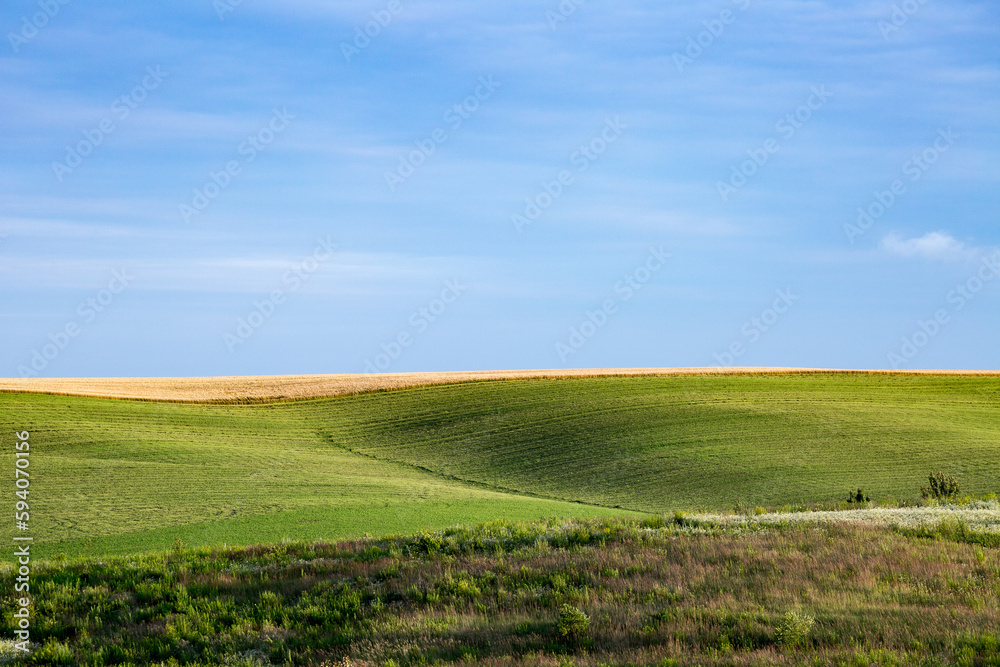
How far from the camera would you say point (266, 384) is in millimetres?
58312

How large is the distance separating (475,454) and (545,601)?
26090 mm

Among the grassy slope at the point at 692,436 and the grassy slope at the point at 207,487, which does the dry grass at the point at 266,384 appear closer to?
the grassy slope at the point at 692,436

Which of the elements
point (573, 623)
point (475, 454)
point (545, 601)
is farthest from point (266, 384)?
point (573, 623)

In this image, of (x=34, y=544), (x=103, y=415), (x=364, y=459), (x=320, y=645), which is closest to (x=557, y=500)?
(x=364, y=459)

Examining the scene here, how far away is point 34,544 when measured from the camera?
20.9 metres

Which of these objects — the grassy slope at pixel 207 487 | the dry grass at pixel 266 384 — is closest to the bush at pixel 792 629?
the grassy slope at pixel 207 487

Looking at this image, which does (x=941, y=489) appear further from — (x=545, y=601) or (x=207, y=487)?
(x=207, y=487)

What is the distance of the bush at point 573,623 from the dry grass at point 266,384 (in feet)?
147

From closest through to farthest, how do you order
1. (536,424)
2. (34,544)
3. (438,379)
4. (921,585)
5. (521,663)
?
(521,663) < (921,585) < (34,544) < (536,424) < (438,379)

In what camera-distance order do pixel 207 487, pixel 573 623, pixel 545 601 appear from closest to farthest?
pixel 573 623 → pixel 545 601 → pixel 207 487

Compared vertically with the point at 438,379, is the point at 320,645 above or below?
below

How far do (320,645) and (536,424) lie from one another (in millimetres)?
32050

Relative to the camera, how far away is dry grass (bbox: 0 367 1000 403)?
51.5m

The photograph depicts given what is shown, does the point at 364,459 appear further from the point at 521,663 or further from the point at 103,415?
the point at 521,663
